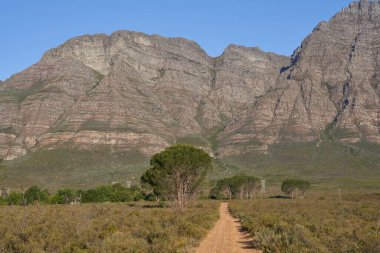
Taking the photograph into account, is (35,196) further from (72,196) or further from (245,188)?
(245,188)

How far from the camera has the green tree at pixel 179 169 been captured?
193 ft

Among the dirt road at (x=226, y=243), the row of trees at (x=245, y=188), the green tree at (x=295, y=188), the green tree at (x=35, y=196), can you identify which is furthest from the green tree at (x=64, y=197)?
the dirt road at (x=226, y=243)

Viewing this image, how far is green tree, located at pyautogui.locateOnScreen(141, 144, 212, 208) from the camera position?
Answer: 58688mm

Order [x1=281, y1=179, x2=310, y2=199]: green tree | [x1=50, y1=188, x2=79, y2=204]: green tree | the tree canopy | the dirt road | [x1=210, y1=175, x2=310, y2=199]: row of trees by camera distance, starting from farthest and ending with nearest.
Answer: [x1=281, y1=179, x2=310, y2=199]: green tree, [x1=210, y1=175, x2=310, y2=199]: row of trees, the tree canopy, [x1=50, y1=188, x2=79, y2=204]: green tree, the dirt road

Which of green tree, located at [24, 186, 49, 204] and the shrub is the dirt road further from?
green tree, located at [24, 186, 49, 204]

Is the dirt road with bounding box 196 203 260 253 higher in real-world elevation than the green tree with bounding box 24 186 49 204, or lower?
higher

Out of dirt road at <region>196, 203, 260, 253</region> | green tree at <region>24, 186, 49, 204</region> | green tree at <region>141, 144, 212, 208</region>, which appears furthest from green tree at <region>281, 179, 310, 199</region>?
dirt road at <region>196, 203, 260, 253</region>

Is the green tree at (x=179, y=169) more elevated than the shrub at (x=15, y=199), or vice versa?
the green tree at (x=179, y=169)

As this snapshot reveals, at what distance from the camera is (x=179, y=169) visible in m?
59.2

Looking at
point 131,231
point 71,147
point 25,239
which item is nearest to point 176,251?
point 131,231

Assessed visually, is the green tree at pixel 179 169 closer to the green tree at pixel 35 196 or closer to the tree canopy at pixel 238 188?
the green tree at pixel 35 196

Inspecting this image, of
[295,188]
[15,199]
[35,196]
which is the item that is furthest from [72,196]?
[295,188]

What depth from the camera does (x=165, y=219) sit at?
29.0m

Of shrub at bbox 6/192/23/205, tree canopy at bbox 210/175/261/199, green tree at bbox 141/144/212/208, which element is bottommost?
shrub at bbox 6/192/23/205
